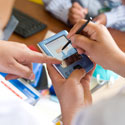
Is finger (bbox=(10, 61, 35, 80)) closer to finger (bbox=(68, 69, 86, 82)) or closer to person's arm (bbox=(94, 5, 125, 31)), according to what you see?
finger (bbox=(68, 69, 86, 82))

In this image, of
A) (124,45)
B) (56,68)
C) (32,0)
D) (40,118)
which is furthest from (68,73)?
(32,0)

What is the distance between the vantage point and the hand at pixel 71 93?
0.46 m

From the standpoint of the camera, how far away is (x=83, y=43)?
1.75 ft

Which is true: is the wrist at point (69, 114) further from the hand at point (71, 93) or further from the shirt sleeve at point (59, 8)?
the shirt sleeve at point (59, 8)

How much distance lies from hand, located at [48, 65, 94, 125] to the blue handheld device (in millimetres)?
20

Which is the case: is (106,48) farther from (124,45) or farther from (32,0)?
(32,0)

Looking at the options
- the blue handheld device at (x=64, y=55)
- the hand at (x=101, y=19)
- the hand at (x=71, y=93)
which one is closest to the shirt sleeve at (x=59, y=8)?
the hand at (x=101, y=19)

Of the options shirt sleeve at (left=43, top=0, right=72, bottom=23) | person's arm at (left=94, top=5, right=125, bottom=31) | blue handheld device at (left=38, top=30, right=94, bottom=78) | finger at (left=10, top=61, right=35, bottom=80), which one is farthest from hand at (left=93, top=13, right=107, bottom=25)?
finger at (left=10, top=61, right=35, bottom=80)

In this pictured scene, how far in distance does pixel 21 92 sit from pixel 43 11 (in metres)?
0.43

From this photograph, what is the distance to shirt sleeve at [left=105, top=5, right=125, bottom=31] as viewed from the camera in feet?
2.92

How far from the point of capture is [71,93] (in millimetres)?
478

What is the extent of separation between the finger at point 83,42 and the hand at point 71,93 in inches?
2.5

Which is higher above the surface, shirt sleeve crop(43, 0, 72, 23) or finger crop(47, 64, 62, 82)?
shirt sleeve crop(43, 0, 72, 23)

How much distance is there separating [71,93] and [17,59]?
17cm
